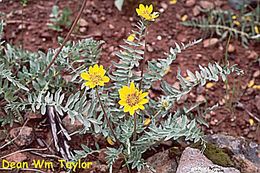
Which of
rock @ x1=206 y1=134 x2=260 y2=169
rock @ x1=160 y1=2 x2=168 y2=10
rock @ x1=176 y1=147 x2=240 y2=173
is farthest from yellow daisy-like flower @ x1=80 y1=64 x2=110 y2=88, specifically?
rock @ x1=160 y1=2 x2=168 y2=10

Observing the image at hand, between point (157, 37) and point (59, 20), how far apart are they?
1.65 ft

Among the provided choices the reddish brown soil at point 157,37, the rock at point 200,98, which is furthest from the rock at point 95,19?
the rock at point 200,98

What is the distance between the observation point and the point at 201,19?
9.23 feet

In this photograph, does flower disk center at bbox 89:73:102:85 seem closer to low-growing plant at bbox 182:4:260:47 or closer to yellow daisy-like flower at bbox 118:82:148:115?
yellow daisy-like flower at bbox 118:82:148:115

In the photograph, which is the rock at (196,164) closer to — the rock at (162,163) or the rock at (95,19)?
the rock at (162,163)

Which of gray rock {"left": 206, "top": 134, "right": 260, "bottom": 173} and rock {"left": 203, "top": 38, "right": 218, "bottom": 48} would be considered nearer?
gray rock {"left": 206, "top": 134, "right": 260, "bottom": 173}

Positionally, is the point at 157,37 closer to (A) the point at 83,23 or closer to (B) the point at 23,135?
(A) the point at 83,23

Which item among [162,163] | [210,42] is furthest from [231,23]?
[162,163]

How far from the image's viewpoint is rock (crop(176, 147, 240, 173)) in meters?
1.86

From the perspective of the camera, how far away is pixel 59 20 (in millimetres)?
2682

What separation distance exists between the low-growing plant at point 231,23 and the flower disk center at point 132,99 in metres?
1.08

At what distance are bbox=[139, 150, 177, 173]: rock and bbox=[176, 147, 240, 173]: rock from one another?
70mm

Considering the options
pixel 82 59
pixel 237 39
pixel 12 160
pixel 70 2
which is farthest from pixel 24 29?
pixel 237 39

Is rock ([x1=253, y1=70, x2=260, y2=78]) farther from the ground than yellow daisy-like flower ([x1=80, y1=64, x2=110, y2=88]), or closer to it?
closer to it
